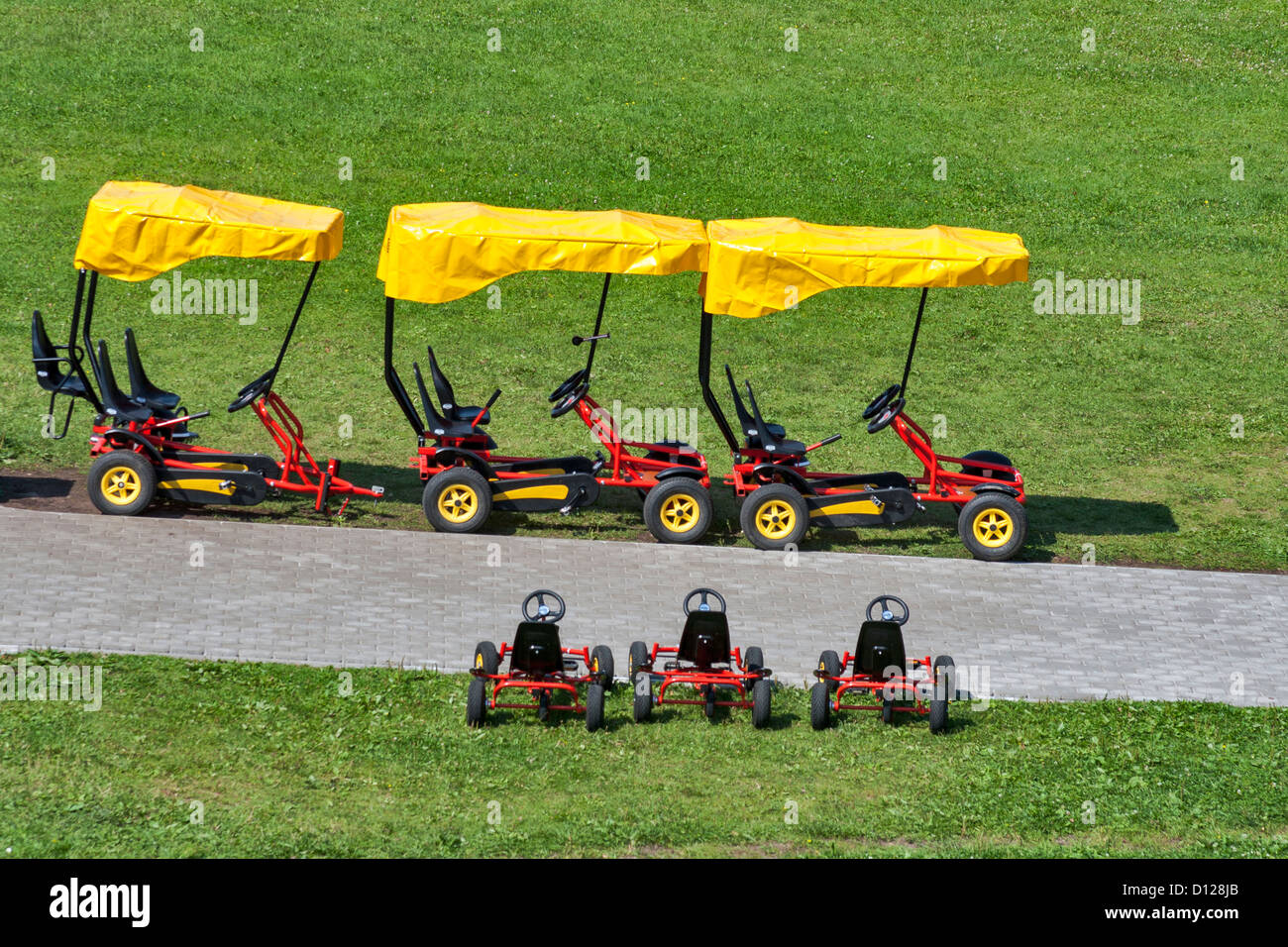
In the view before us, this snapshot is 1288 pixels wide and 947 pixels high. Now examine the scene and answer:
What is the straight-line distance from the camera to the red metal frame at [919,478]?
13.6m

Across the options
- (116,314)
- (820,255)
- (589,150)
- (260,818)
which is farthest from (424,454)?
(589,150)

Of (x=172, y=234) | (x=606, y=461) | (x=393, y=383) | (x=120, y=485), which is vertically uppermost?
A: (x=172, y=234)

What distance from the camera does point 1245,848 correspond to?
29.6 ft

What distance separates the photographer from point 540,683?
9938 millimetres

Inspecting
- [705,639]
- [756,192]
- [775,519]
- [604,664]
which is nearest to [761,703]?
[705,639]

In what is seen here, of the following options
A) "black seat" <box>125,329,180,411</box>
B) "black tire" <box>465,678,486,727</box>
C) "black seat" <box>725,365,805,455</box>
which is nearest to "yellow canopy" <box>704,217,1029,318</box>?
"black seat" <box>725,365,805,455</box>

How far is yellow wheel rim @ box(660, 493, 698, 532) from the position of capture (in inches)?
527

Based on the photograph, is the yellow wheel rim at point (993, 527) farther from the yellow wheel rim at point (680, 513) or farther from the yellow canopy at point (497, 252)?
the yellow canopy at point (497, 252)

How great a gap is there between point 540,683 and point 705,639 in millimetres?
1263

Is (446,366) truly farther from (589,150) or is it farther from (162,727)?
(162,727)

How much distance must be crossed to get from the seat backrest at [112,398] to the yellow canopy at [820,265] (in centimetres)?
549

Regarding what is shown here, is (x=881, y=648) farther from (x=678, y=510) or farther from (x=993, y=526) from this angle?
(x=993, y=526)

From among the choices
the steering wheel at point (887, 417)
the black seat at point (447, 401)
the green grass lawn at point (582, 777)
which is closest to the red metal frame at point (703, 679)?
the green grass lawn at point (582, 777)

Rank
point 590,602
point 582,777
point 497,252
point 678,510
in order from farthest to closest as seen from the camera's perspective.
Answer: point 678,510 < point 497,252 < point 590,602 < point 582,777
